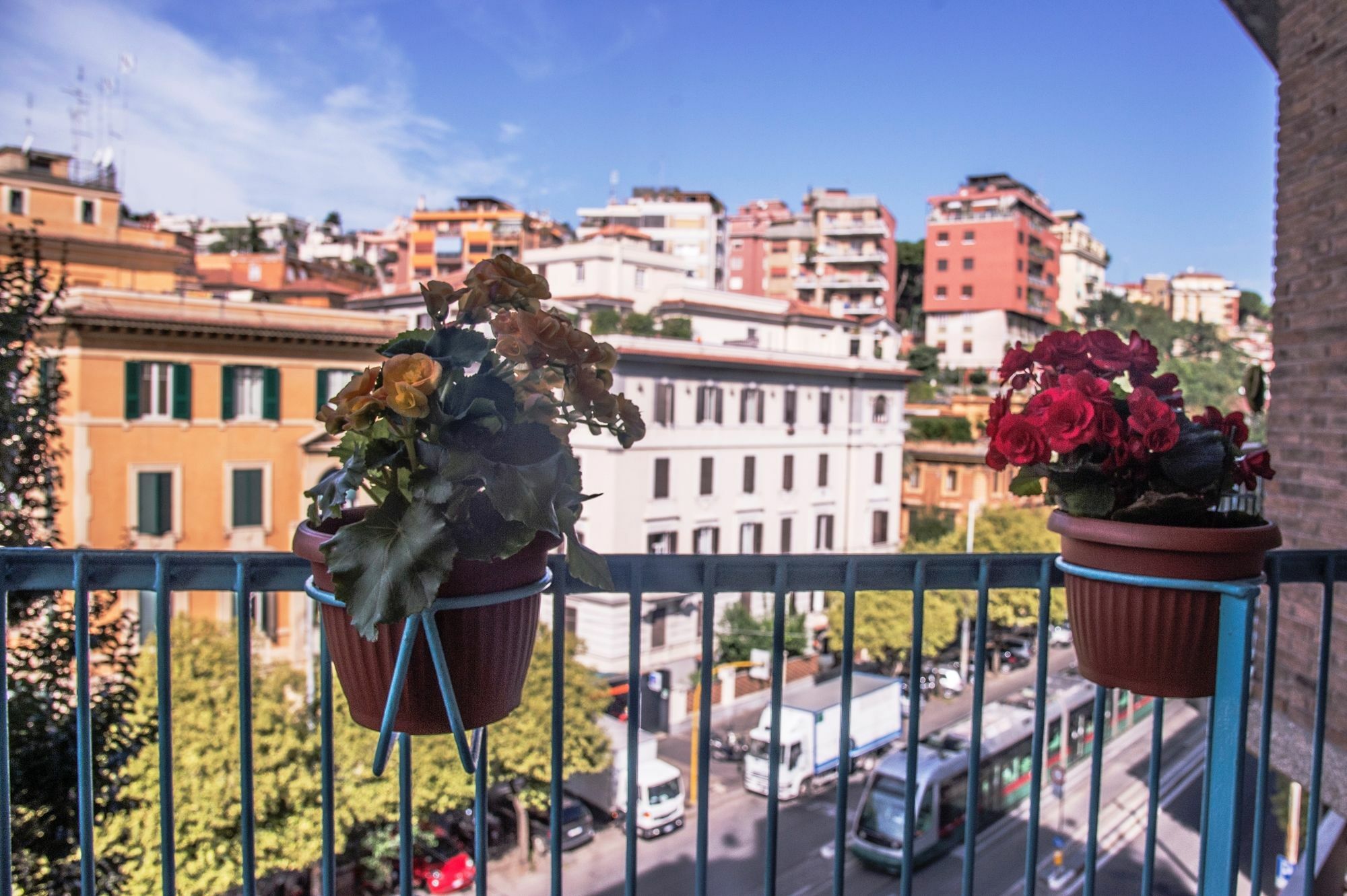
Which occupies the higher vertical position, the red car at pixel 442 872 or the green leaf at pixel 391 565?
the green leaf at pixel 391 565

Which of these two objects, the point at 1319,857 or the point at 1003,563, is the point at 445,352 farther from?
the point at 1319,857

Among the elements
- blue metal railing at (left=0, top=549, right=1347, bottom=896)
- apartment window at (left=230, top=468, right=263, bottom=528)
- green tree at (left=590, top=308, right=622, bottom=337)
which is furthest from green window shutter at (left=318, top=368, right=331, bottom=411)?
blue metal railing at (left=0, top=549, right=1347, bottom=896)

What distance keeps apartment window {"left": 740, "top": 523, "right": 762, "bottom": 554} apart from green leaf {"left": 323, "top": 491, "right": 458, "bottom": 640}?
24535 millimetres

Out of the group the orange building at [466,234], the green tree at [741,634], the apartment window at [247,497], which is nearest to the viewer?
the apartment window at [247,497]

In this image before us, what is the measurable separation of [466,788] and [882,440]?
18907 millimetres

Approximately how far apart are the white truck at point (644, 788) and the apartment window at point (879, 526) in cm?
1143

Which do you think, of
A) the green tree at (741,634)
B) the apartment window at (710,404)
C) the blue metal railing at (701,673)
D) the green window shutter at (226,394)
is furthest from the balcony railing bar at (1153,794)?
the apartment window at (710,404)

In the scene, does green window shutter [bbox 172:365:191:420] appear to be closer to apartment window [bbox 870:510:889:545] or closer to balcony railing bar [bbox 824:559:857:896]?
balcony railing bar [bbox 824:559:857:896]

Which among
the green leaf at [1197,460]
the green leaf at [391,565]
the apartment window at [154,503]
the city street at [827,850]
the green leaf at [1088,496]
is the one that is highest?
the green leaf at [1197,460]

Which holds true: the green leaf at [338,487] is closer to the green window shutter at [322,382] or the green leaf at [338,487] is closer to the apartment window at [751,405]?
the green window shutter at [322,382]

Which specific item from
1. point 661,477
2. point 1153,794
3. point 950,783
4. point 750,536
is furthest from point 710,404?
point 1153,794

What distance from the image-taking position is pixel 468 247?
57.1 metres

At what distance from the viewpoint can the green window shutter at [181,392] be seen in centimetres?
1780

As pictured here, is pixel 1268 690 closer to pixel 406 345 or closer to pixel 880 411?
pixel 406 345
